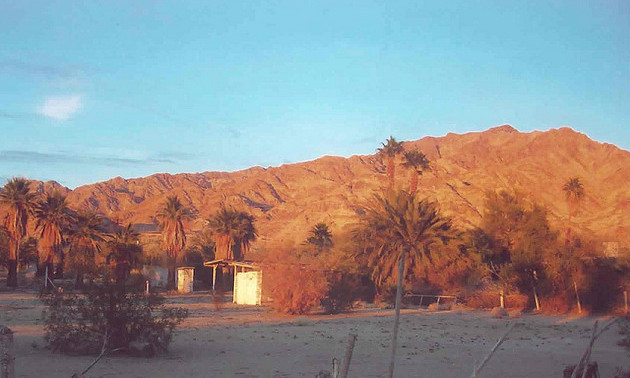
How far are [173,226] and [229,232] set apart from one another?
5.39m

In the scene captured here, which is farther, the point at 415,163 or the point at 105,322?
the point at 415,163

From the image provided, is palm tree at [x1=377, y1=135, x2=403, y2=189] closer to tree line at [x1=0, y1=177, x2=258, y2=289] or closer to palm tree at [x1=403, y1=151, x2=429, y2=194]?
palm tree at [x1=403, y1=151, x2=429, y2=194]

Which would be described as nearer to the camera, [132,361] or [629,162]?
[132,361]

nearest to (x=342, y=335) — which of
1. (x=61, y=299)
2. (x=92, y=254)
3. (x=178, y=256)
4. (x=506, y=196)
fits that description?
(x=61, y=299)

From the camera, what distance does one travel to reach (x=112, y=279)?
58.7 feet

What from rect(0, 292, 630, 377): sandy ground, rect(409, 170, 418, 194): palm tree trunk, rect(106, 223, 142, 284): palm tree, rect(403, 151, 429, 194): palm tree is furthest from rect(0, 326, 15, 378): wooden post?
rect(403, 151, 429, 194): palm tree

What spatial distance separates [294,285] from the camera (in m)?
31.0

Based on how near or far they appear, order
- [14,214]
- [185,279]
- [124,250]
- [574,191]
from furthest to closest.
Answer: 1. [574,191]
2. [185,279]
3. [14,214]
4. [124,250]

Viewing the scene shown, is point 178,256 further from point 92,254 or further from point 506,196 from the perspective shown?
point 506,196

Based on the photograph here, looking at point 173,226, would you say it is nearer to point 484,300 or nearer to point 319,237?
point 319,237

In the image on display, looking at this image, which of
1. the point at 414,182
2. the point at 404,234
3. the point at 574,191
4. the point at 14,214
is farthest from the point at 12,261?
the point at 574,191

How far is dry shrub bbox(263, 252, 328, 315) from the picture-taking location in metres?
30.9

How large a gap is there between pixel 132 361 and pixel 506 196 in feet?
114

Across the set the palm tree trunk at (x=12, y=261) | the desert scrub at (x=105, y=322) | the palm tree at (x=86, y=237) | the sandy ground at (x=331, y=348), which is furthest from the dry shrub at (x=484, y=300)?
the palm tree trunk at (x=12, y=261)
